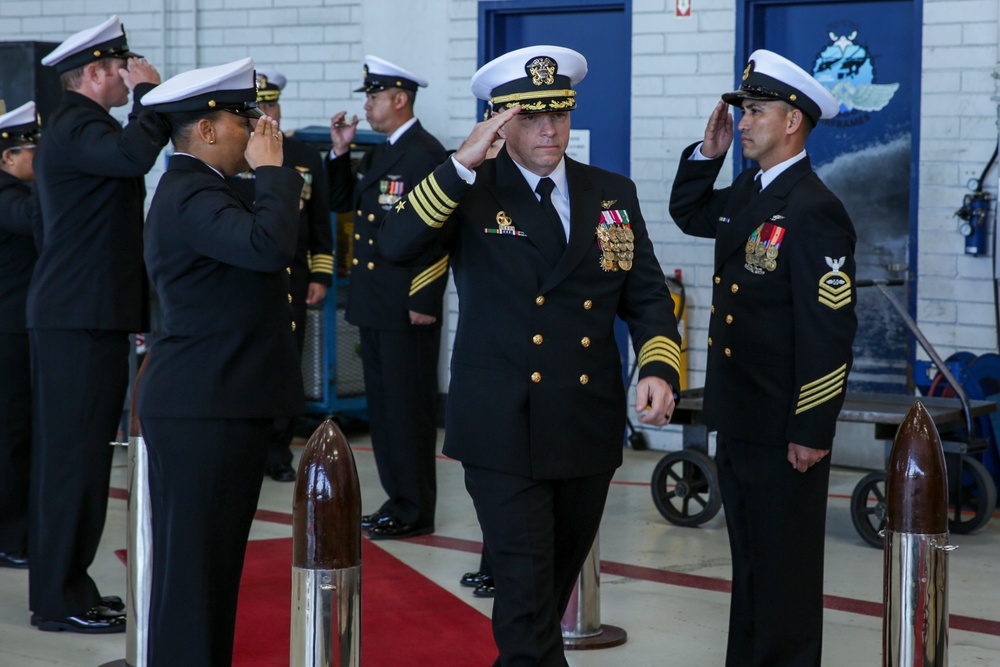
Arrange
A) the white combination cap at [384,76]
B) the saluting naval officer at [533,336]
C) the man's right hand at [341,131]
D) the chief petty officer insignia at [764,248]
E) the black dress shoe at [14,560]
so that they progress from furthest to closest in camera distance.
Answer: the man's right hand at [341,131]
the white combination cap at [384,76]
the black dress shoe at [14,560]
the chief petty officer insignia at [764,248]
the saluting naval officer at [533,336]

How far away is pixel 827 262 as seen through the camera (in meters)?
3.48

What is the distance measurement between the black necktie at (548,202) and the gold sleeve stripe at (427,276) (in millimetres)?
2415

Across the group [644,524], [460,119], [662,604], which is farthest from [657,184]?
[662,604]

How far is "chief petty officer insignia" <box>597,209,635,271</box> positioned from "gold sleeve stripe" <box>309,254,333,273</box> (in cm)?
355

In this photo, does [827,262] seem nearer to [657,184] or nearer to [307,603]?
[307,603]

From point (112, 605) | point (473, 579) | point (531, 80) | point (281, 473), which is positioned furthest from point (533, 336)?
point (281, 473)

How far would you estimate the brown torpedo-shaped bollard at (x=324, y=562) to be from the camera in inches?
94.0

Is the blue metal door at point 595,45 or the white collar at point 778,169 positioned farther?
the blue metal door at point 595,45

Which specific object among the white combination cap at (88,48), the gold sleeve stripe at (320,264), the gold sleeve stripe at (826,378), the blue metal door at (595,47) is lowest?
the gold sleeve stripe at (826,378)

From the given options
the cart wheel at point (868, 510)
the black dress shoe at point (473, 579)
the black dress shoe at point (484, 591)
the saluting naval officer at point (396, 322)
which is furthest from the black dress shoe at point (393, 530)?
the cart wheel at point (868, 510)

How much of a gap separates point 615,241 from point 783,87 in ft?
2.67

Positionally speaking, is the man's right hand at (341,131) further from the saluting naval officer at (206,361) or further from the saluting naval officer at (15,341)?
the saluting naval officer at (206,361)

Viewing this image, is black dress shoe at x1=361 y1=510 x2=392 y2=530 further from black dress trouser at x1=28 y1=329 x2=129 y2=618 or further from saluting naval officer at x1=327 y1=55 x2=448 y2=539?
black dress trouser at x1=28 y1=329 x2=129 y2=618

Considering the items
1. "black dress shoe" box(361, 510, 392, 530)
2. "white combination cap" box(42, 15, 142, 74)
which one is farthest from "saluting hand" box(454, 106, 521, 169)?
"black dress shoe" box(361, 510, 392, 530)
